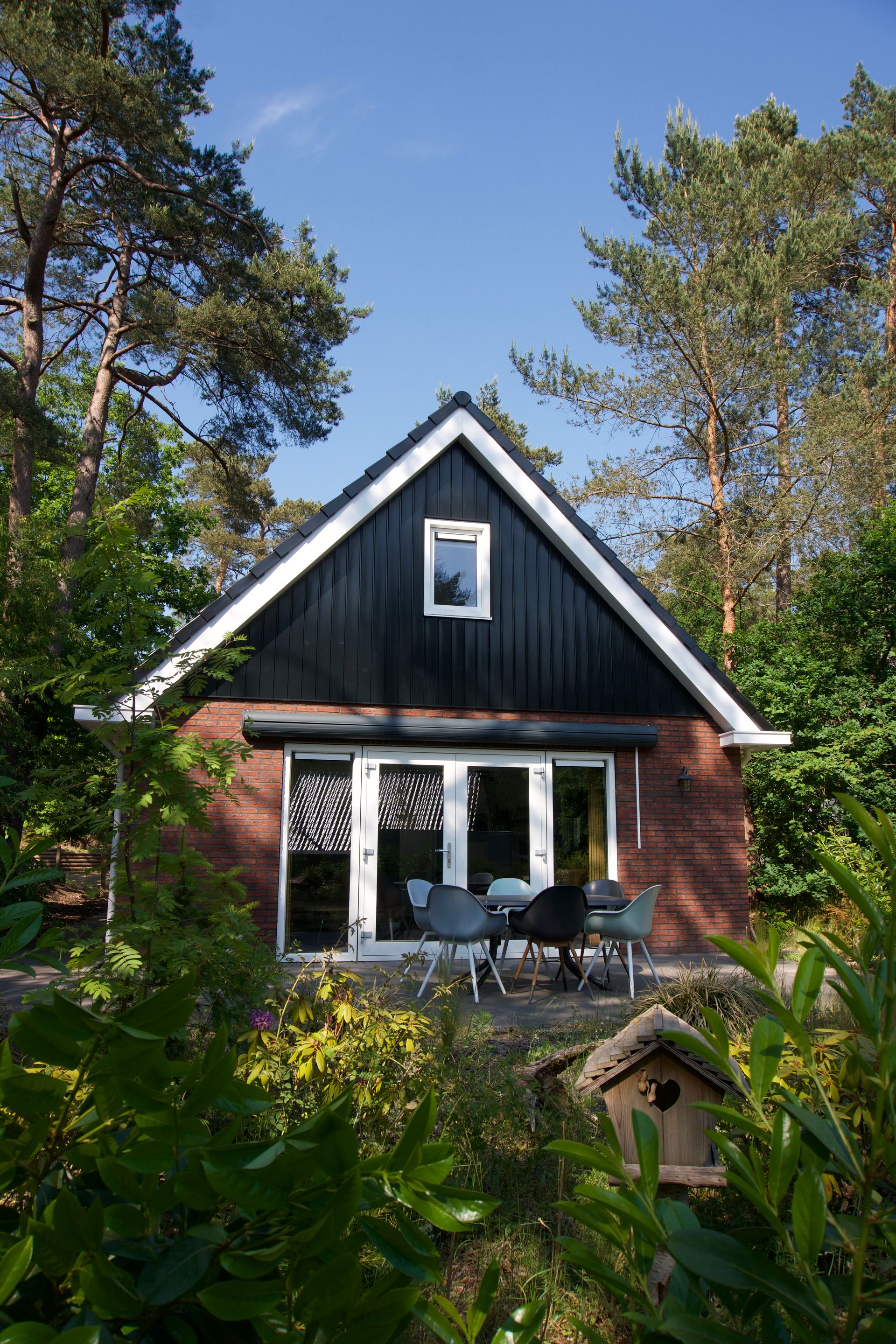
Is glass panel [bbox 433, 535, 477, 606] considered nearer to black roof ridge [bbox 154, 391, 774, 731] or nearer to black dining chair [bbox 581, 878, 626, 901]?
black roof ridge [bbox 154, 391, 774, 731]

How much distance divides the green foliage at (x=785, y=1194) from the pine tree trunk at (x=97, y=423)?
45.4 ft

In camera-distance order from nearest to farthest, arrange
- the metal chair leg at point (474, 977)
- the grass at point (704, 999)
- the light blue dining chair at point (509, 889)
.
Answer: the grass at point (704, 999) → the metal chair leg at point (474, 977) → the light blue dining chair at point (509, 889)

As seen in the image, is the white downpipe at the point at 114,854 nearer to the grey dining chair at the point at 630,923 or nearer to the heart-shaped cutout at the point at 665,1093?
the heart-shaped cutout at the point at 665,1093

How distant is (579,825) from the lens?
32.9 feet

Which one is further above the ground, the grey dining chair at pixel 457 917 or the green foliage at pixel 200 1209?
the green foliage at pixel 200 1209

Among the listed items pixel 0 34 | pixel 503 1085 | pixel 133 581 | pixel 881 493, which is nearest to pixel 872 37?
pixel 133 581

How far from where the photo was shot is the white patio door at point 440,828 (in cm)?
935

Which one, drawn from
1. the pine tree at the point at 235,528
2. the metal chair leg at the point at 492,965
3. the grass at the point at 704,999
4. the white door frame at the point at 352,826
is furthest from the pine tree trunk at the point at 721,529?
the pine tree at the point at 235,528

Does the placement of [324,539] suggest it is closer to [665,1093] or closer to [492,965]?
[492,965]

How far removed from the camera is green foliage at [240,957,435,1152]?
2943mm

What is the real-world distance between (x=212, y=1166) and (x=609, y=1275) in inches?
11.3

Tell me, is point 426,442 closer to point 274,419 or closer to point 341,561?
point 341,561

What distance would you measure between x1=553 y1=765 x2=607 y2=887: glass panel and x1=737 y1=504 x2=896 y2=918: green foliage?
3668 mm

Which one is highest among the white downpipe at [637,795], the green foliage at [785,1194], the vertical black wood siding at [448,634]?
the vertical black wood siding at [448,634]
